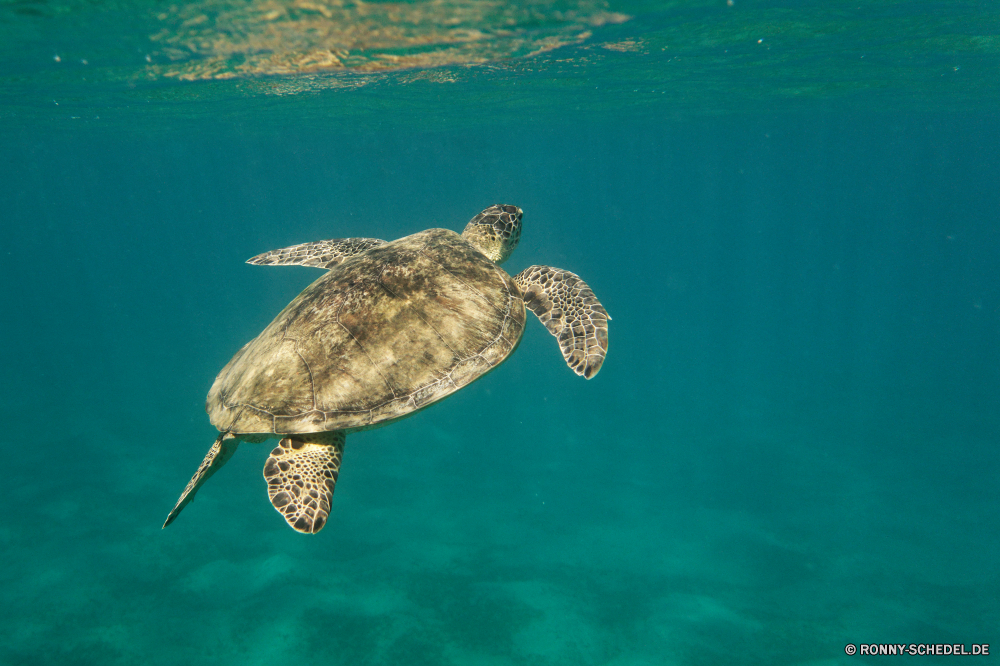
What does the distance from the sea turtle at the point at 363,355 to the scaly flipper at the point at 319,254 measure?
4.56 feet

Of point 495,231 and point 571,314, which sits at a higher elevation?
point 495,231

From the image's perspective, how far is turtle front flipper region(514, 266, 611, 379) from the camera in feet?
17.2

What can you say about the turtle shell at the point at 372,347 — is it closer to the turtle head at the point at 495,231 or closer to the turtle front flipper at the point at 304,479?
the turtle front flipper at the point at 304,479

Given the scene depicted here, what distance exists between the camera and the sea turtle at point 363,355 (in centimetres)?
423

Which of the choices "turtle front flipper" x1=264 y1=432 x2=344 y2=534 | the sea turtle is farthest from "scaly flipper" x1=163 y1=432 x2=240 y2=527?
"turtle front flipper" x1=264 y1=432 x2=344 y2=534

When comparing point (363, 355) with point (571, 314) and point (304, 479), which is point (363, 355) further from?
point (571, 314)

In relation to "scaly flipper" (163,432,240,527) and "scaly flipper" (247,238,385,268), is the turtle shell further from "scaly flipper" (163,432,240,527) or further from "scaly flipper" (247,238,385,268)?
"scaly flipper" (247,238,385,268)

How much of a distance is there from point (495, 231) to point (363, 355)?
3.30 meters

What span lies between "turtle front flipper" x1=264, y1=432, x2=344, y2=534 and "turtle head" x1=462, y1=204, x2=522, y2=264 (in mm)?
3488

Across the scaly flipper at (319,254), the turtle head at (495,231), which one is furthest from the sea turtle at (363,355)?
the scaly flipper at (319,254)

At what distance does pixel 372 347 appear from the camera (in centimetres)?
455

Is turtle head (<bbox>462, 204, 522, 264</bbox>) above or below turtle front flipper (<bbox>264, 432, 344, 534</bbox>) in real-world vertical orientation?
above

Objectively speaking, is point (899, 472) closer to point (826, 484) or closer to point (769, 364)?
point (826, 484)

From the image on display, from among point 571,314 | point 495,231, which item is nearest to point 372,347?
point 571,314
